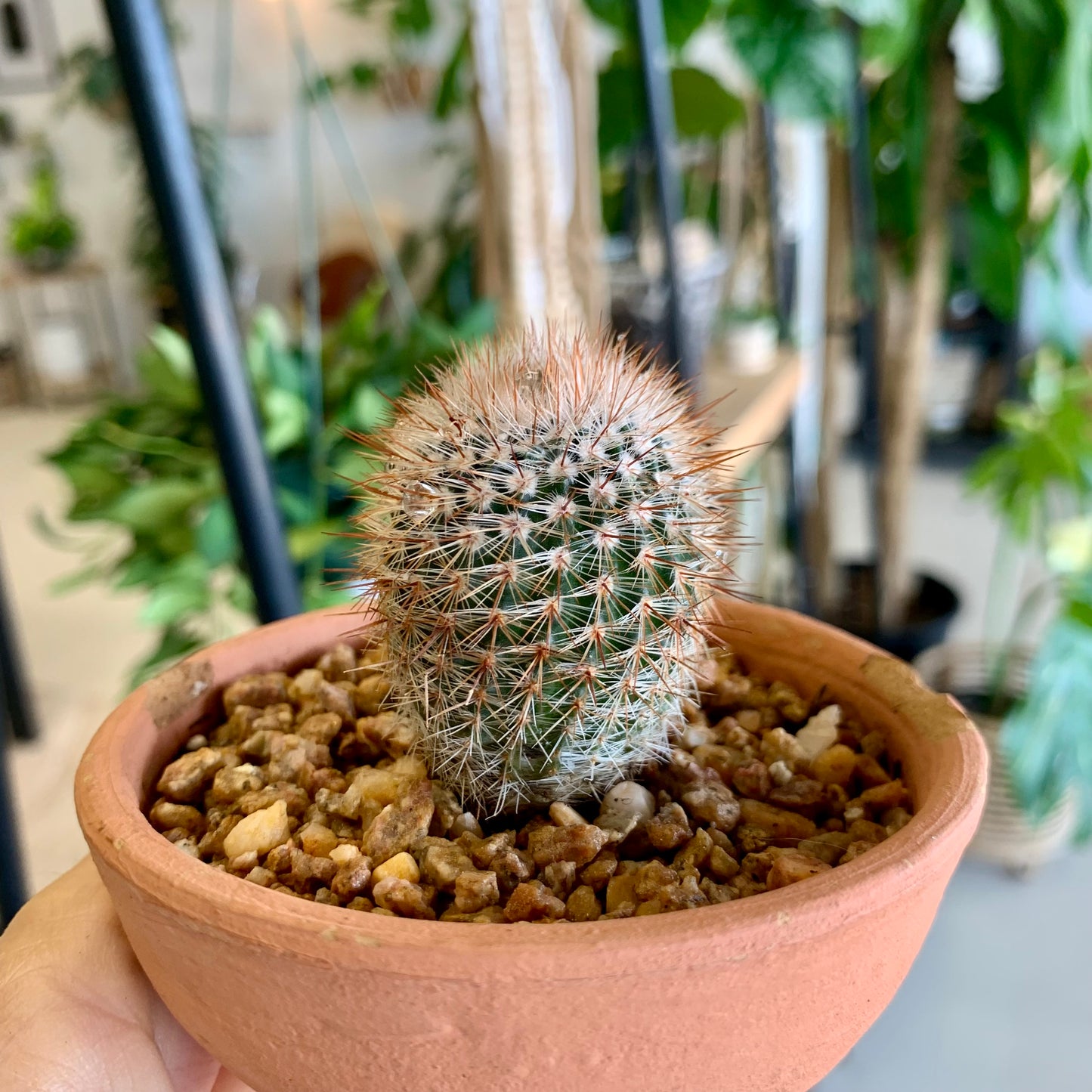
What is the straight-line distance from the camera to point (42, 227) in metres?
4.86

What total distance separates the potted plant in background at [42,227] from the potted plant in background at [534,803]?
203 inches

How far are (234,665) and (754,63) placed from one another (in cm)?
115

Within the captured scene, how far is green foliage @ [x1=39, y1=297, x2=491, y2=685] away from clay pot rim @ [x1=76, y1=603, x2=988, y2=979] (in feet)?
2.55

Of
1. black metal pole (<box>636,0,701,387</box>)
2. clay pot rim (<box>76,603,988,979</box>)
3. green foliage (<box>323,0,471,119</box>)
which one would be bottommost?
clay pot rim (<box>76,603,988,979</box>)

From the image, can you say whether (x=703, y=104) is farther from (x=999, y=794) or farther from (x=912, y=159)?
(x=999, y=794)

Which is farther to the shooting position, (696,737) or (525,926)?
(696,737)

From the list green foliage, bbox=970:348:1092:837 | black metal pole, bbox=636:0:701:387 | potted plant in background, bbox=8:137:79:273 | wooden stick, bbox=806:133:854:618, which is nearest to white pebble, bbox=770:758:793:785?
black metal pole, bbox=636:0:701:387

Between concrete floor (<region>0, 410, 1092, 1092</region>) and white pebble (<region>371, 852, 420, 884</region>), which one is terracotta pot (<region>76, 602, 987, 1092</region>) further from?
concrete floor (<region>0, 410, 1092, 1092</region>)

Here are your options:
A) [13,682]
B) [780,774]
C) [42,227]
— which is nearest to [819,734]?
Result: [780,774]

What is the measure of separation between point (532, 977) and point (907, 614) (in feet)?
5.71

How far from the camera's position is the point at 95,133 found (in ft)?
17.0

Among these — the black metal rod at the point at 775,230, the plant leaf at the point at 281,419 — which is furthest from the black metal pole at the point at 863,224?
the plant leaf at the point at 281,419

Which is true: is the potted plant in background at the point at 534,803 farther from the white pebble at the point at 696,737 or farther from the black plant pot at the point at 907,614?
the black plant pot at the point at 907,614

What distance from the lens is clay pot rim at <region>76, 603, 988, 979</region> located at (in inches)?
13.2
